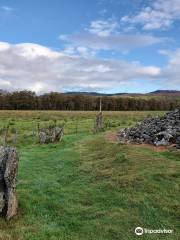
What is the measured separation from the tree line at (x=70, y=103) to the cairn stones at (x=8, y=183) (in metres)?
124

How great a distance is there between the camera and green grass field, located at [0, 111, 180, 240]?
12516 mm

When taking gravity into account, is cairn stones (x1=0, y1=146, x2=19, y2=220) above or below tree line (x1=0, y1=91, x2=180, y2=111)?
below

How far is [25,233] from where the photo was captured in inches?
481

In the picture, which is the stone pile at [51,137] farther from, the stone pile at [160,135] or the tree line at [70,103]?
the tree line at [70,103]

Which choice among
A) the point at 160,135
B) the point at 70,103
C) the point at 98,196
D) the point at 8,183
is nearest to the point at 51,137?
the point at 160,135

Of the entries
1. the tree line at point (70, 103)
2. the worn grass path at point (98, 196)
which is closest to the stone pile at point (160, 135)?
the worn grass path at point (98, 196)

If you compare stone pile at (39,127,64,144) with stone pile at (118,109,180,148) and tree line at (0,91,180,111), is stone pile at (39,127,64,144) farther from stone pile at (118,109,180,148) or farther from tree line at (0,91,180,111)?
tree line at (0,91,180,111)

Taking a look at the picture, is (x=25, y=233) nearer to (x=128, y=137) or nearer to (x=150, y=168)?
(x=150, y=168)

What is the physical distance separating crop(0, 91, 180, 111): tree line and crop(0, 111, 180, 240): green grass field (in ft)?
385

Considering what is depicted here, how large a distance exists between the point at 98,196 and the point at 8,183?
12.3ft

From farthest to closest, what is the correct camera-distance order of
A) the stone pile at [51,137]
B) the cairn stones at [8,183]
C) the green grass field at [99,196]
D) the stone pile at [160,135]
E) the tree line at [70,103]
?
the tree line at [70,103], the stone pile at [51,137], the stone pile at [160,135], the cairn stones at [8,183], the green grass field at [99,196]

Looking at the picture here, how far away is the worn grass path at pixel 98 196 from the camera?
12523mm

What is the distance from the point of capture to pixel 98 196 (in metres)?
15.5

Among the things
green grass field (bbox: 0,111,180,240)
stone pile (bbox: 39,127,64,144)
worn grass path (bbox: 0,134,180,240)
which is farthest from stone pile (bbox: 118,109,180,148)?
stone pile (bbox: 39,127,64,144)
